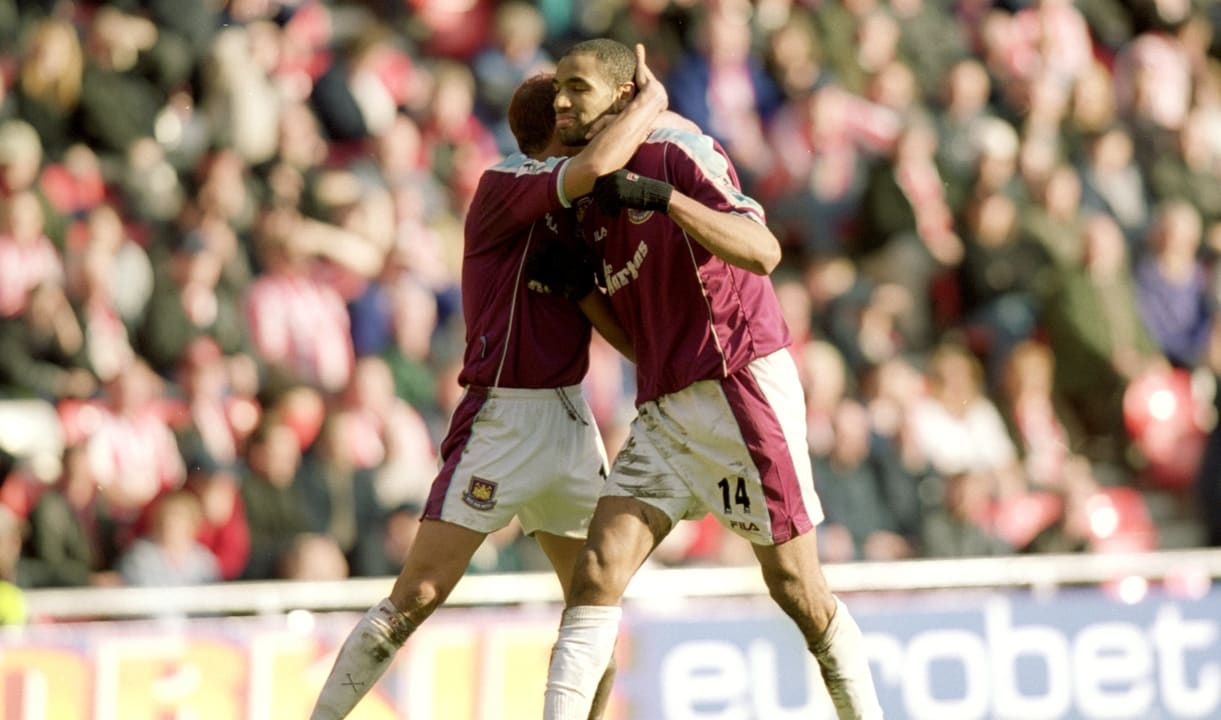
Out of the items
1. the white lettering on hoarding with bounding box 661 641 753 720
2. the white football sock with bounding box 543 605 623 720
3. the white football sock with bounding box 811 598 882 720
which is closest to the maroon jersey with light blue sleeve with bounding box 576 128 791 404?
the white football sock with bounding box 543 605 623 720

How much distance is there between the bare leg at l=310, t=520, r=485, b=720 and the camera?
23.6ft

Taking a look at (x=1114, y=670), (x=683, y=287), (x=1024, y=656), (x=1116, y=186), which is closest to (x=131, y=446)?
(x=1024, y=656)

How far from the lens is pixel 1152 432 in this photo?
539 inches

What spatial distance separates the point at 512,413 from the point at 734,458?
Answer: 0.87 metres

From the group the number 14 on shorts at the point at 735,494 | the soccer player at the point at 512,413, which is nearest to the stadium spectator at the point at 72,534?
the soccer player at the point at 512,413

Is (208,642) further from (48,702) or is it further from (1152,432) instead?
(1152,432)

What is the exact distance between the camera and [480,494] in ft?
23.9

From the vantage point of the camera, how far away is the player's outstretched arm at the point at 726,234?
257 inches

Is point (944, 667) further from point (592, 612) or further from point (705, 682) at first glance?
point (592, 612)

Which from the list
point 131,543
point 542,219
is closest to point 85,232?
point 131,543

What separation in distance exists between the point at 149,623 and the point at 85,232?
3.03 metres

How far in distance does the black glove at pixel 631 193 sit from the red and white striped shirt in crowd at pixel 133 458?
15.9 feet

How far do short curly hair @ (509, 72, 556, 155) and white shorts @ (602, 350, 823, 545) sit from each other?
110 centimetres

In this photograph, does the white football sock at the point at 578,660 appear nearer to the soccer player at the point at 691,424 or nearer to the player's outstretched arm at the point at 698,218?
the soccer player at the point at 691,424
